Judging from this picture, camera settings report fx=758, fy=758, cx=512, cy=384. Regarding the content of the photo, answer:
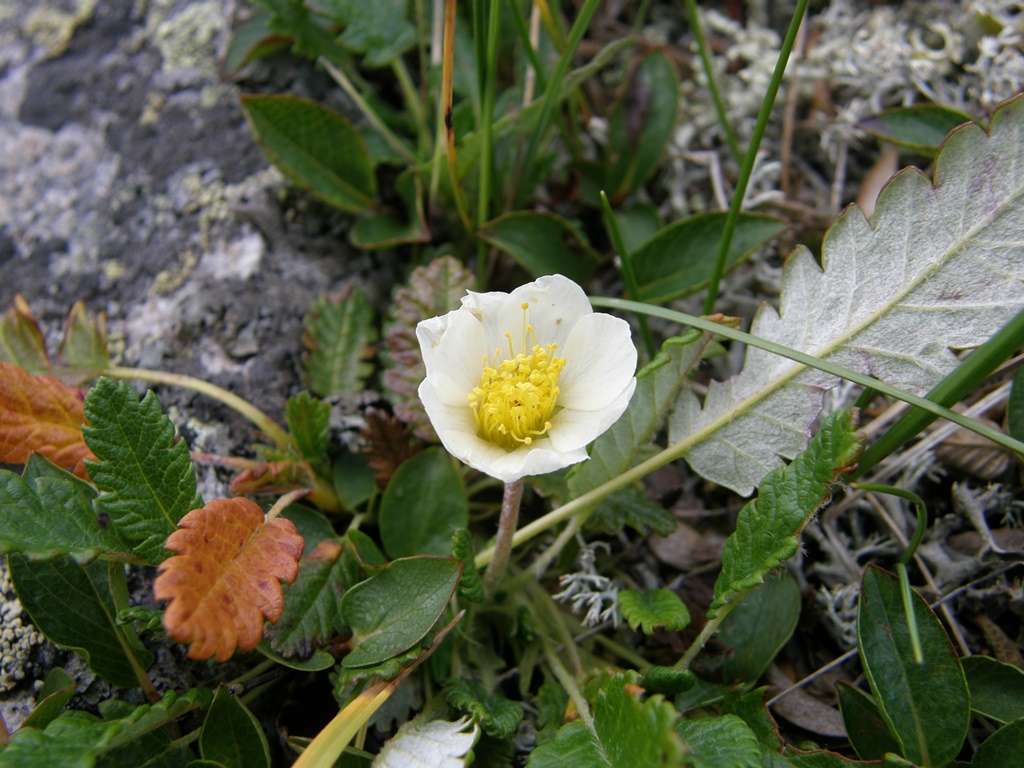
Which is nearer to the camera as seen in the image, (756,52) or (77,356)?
(77,356)

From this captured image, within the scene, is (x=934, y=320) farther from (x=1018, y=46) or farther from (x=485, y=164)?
(x=1018, y=46)

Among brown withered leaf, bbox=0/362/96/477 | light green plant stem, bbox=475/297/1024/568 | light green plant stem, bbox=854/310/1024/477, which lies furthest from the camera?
brown withered leaf, bbox=0/362/96/477

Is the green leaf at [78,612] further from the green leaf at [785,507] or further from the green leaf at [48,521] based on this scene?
the green leaf at [785,507]

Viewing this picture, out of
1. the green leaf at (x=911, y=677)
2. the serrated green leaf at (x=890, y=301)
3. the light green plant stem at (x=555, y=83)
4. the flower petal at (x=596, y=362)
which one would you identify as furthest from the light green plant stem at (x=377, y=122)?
the green leaf at (x=911, y=677)

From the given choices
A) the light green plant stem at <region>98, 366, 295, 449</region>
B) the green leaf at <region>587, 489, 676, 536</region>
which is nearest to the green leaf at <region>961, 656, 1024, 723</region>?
the green leaf at <region>587, 489, 676, 536</region>

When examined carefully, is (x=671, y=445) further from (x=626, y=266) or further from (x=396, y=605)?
(x=396, y=605)

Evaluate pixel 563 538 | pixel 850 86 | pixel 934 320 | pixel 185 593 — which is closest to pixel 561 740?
pixel 563 538

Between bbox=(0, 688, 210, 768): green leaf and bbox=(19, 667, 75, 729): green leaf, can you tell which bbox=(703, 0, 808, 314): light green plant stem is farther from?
bbox=(19, 667, 75, 729): green leaf
